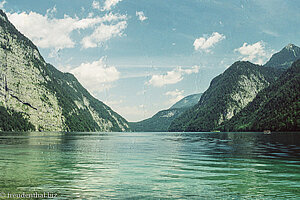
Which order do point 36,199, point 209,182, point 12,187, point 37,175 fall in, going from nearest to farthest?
point 36,199, point 12,187, point 209,182, point 37,175

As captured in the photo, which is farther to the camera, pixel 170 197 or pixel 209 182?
pixel 209 182

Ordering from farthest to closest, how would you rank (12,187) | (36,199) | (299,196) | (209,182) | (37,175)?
(37,175), (209,182), (12,187), (299,196), (36,199)

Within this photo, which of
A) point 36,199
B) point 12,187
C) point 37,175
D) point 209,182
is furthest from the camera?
point 37,175

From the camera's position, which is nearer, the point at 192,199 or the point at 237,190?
the point at 192,199

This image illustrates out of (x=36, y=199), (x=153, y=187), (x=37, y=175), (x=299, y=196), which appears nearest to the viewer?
(x=36, y=199)

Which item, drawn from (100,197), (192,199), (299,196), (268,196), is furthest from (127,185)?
(299,196)

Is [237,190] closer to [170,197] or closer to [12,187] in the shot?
[170,197]

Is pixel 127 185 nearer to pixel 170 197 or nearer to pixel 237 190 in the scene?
pixel 170 197

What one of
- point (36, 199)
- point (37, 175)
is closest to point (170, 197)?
point (36, 199)
